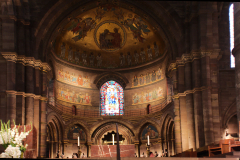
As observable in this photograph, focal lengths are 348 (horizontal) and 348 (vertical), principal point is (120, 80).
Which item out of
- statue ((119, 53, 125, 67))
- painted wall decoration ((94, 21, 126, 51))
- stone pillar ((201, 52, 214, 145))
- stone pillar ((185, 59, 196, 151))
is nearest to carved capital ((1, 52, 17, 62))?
stone pillar ((185, 59, 196, 151))

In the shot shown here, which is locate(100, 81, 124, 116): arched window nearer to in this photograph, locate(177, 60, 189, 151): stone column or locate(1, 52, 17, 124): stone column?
locate(177, 60, 189, 151): stone column

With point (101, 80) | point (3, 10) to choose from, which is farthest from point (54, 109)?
point (3, 10)

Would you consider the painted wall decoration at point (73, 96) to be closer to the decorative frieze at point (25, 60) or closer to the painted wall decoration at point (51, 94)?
the painted wall decoration at point (51, 94)

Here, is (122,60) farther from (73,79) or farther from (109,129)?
(109,129)

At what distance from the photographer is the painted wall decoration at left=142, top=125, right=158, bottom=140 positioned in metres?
32.9

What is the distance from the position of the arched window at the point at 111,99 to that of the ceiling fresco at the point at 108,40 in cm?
210

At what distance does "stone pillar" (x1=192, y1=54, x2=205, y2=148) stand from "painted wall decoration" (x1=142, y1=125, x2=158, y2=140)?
10617 millimetres

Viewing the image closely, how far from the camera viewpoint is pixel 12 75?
22.5m

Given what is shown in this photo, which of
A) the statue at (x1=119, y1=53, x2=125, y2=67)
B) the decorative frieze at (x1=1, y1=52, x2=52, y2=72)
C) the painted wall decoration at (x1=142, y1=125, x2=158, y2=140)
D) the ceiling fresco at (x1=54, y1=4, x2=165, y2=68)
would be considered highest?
the ceiling fresco at (x1=54, y1=4, x2=165, y2=68)

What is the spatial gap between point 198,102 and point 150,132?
1142 centimetres

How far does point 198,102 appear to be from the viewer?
74.3 ft

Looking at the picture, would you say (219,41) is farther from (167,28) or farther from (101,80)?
(101,80)

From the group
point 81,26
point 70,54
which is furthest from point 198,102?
point 70,54

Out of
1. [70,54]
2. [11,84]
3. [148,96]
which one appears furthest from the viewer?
[148,96]
